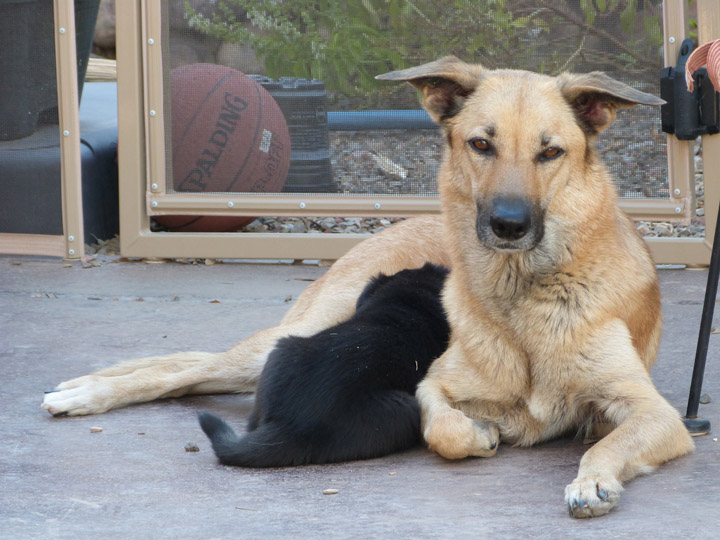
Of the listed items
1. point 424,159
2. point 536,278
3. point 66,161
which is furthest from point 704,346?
point 66,161

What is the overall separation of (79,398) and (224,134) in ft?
9.90

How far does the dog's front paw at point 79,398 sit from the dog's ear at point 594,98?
90.0 inches

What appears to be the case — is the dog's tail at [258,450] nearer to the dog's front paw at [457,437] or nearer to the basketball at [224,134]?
the dog's front paw at [457,437]

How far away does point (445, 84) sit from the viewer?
150 inches

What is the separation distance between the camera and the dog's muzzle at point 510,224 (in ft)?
10.9

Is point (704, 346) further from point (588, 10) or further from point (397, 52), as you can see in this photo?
point (397, 52)

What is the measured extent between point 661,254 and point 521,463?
3.49m

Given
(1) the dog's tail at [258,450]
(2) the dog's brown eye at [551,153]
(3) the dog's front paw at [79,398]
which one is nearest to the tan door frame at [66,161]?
(3) the dog's front paw at [79,398]

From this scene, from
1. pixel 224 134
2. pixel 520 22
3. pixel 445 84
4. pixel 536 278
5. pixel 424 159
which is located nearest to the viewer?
pixel 536 278

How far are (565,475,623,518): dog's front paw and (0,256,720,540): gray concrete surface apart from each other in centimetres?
5

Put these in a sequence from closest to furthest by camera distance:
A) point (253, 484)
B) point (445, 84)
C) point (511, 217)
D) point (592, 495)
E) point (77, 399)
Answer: point (592, 495)
point (253, 484)
point (511, 217)
point (445, 84)
point (77, 399)

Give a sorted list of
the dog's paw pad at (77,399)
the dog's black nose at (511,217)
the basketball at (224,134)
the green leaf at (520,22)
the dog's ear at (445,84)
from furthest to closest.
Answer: the basketball at (224,134) → the green leaf at (520,22) → the dog's paw pad at (77,399) → the dog's ear at (445,84) → the dog's black nose at (511,217)

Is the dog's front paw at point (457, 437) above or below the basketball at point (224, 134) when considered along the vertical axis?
below

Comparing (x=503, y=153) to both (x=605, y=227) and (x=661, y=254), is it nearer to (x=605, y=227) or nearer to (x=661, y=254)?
(x=605, y=227)
